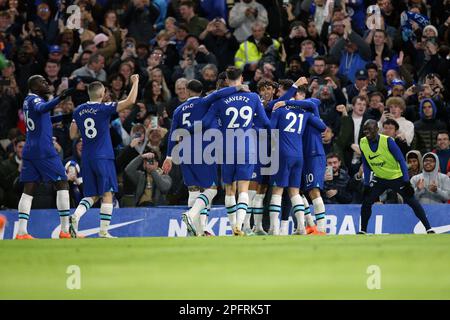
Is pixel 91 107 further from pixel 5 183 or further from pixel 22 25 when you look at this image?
pixel 22 25

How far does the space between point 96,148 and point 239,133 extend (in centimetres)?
245

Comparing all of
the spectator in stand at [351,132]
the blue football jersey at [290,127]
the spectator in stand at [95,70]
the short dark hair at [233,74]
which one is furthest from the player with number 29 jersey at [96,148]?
the spectator in stand at [95,70]

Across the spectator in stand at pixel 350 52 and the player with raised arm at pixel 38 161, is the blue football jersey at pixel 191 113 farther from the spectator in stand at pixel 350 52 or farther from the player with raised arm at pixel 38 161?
the spectator in stand at pixel 350 52

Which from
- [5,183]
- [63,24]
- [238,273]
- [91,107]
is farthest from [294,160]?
[63,24]

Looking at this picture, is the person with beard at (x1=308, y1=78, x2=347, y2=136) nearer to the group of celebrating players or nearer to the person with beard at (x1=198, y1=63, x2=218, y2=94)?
the person with beard at (x1=198, y1=63, x2=218, y2=94)

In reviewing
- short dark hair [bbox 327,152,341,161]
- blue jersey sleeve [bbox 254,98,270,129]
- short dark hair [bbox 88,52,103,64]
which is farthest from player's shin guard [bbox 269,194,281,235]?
short dark hair [bbox 88,52,103,64]

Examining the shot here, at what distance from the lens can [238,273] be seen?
14367 millimetres

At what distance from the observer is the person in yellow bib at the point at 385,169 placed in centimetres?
1967

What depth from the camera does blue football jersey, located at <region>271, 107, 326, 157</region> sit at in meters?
19.1

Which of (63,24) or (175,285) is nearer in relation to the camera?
(175,285)

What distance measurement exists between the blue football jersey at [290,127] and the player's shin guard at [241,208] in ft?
4.23

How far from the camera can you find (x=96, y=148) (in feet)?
62.0

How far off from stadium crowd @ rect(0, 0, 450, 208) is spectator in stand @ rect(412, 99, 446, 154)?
20mm
